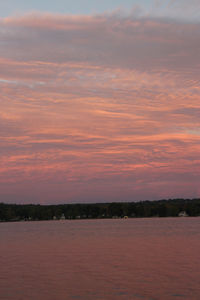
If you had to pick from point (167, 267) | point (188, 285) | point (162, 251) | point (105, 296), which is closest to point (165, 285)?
point (188, 285)

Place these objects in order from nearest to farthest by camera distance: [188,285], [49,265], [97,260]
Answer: [188,285] → [49,265] → [97,260]

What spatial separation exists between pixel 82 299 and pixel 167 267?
1574 centimetres

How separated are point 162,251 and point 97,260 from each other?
1147cm

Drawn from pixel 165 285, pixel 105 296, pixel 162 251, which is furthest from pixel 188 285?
pixel 162 251

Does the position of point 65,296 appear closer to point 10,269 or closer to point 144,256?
point 10,269

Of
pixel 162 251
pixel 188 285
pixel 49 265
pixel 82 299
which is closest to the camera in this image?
pixel 82 299

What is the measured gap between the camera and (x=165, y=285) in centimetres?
3506

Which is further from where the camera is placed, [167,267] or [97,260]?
[97,260]

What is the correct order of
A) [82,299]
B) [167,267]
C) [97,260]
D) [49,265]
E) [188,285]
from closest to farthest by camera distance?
1. [82,299]
2. [188,285]
3. [167,267]
4. [49,265]
5. [97,260]

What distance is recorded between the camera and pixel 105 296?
3152 cm

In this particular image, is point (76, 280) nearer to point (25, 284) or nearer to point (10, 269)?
point (25, 284)

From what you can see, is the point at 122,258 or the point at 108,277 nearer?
the point at 108,277

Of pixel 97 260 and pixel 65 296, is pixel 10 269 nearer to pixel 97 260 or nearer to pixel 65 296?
pixel 97 260

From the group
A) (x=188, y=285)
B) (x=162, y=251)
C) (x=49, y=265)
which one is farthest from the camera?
(x=162, y=251)
